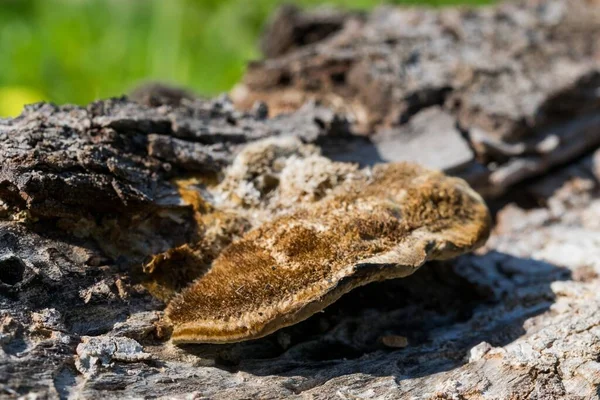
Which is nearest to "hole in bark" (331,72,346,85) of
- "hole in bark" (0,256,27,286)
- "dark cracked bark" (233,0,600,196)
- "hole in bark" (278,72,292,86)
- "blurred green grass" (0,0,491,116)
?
"dark cracked bark" (233,0,600,196)

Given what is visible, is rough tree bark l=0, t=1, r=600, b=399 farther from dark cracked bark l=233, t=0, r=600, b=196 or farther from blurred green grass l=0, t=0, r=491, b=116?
blurred green grass l=0, t=0, r=491, b=116

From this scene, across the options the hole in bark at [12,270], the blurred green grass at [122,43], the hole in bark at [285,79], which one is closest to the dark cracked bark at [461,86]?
the hole in bark at [285,79]

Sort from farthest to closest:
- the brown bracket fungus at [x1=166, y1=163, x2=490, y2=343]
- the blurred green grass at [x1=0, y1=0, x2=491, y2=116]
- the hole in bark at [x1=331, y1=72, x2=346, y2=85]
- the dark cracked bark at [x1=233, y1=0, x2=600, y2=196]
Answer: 1. the blurred green grass at [x1=0, y1=0, x2=491, y2=116]
2. the hole in bark at [x1=331, y1=72, x2=346, y2=85]
3. the dark cracked bark at [x1=233, y1=0, x2=600, y2=196]
4. the brown bracket fungus at [x1=166, y1=163, x2=490, y2=343]

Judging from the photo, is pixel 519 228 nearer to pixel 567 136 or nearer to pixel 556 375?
pixel 567 136

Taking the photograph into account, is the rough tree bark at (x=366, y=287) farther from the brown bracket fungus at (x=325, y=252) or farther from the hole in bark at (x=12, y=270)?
the brown bracket fungus at (x=325, y=252)

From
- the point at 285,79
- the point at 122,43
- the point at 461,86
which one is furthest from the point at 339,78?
the point at 122,43

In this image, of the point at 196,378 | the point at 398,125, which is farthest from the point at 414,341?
the point at 398,125
